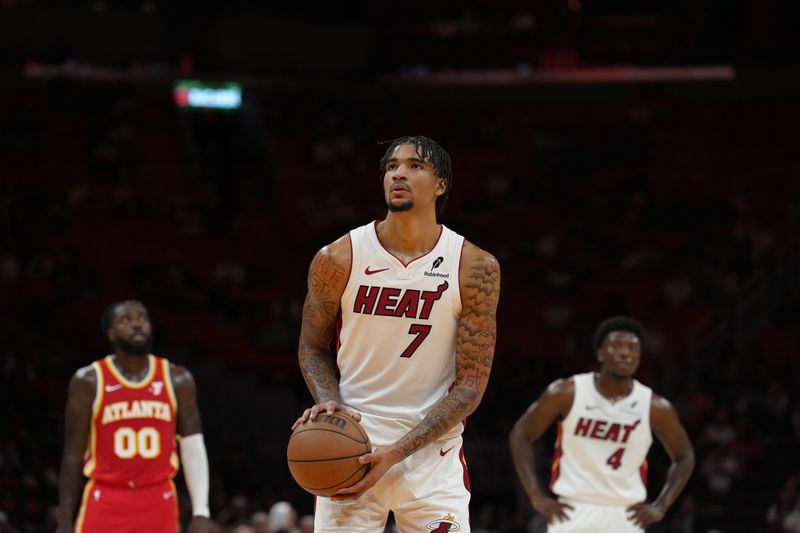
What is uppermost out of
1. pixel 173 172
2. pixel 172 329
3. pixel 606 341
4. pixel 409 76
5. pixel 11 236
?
pixel 409 76

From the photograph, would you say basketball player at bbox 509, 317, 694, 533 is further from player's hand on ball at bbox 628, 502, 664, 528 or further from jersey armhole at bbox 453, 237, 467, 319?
jersey armhole at bbox 453, 237, 467, 319

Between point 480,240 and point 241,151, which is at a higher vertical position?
point 241,151

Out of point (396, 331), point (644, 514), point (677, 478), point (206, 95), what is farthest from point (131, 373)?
point (206, 95)

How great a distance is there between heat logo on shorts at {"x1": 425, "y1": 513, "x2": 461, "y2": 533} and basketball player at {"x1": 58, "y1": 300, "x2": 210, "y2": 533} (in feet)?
7.75

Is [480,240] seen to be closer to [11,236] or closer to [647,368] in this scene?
[647,368]

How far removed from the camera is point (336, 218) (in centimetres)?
2181

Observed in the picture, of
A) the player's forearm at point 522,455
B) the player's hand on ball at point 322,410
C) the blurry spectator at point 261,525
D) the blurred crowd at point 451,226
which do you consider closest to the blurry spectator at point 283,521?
the blurry spectator at point 261,525

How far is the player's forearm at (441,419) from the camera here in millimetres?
4941

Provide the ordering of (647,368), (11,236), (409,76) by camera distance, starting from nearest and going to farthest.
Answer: (647,368), (11,236), (409,76)

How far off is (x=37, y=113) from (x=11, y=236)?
321 centimetres

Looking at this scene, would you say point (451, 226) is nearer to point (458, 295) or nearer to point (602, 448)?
point (602, 448)

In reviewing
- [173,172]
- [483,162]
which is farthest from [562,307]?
[173,172]

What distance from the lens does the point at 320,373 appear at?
5207 millimetres

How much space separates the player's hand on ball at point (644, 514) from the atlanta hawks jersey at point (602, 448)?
0.06 meters
